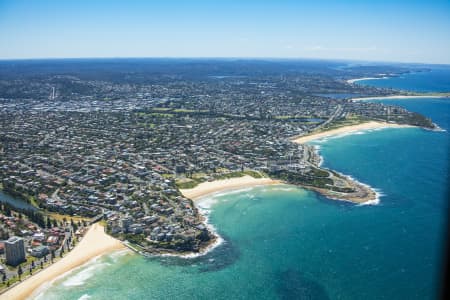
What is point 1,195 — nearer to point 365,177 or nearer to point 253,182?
point 253,182

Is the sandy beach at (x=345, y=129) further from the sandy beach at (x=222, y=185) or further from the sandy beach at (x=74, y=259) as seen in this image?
the sandy beach at (x=74, y=259)

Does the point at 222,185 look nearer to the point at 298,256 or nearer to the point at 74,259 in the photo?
the point at 298,256

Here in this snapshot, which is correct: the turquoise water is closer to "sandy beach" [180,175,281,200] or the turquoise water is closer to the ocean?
the ocean

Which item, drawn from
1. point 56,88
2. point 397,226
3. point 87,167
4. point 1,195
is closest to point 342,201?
point 397,226

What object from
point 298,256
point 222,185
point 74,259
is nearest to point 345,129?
point 222,185

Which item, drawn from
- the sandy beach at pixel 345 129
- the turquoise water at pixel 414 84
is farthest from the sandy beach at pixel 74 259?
the turquoise water at pixel 414 84

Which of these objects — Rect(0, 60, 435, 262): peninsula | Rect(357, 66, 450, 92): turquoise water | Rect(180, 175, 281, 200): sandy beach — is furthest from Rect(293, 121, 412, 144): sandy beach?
Rect(357, 66, 450, 92): turquoise water
